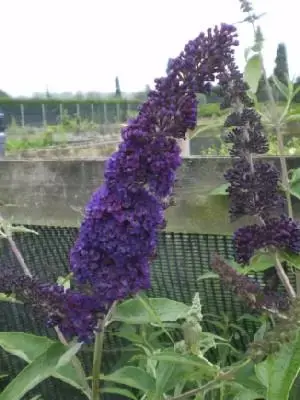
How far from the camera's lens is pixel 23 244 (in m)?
2.53

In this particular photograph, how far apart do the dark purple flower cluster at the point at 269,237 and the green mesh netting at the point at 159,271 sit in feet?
2.05

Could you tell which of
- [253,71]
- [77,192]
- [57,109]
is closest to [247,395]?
[253,71]

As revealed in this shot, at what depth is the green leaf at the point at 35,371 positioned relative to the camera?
1282 mm

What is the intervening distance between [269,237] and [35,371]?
535 millimetres

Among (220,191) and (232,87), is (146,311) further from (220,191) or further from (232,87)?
(220,191)

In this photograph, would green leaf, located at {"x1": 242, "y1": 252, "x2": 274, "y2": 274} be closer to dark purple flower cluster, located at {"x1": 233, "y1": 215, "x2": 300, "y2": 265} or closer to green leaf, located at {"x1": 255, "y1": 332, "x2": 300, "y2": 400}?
dark purple flower cluster, located at {"x1": 233, "y1": 215, "x2": 300, "y2": 265}

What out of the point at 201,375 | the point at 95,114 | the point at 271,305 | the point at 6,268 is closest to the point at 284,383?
the point at 271,305

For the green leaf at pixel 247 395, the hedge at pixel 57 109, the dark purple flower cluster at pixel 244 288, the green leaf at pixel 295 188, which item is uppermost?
the green leaf at pixel 295 188

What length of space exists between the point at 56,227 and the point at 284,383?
1.56 m

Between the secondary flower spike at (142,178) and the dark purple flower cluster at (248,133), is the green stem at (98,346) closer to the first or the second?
the secondary flower spike at (142,178)

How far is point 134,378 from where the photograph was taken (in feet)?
4.58

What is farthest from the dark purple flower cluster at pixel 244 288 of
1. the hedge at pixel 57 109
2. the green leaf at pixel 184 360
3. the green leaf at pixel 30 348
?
the hedge at pixel 57 109

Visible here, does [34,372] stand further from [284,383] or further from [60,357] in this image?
[284,383]

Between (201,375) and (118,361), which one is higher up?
(201,375)
